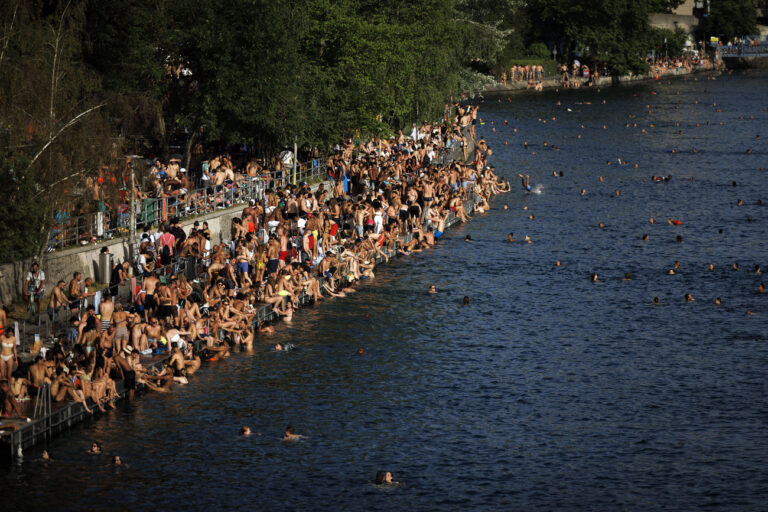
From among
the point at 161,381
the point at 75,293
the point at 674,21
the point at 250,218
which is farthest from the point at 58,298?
the point at 674,21

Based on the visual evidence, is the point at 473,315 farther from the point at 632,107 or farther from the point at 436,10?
the point at 632,107

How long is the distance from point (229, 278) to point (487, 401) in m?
10.5

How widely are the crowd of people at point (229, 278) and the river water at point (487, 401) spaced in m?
0.85

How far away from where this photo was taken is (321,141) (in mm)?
53281

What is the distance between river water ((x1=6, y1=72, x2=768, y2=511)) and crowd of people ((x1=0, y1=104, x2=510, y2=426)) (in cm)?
85

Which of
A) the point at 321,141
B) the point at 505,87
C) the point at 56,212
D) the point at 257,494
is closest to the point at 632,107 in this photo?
the point at 505,87

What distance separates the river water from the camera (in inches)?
1051

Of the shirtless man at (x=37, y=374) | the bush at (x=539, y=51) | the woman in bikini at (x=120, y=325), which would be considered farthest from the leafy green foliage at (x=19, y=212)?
the bush at (x=539, y=51)

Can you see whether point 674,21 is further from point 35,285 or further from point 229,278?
point 35,285

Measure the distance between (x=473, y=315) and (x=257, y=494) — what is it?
655 inches

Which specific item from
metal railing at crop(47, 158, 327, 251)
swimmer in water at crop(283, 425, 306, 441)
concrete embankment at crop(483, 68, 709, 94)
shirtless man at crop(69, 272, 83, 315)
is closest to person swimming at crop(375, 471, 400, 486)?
swimmer in water at crop(283, 425, 306, 441)

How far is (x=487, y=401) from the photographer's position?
107ft

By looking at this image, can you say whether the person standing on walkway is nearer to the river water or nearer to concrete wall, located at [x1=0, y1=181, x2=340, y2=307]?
concrete wall, located at [x1=0, y1=181, x2=340, y2=307]

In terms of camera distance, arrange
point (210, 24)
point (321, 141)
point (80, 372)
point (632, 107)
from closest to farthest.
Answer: point (80, 372) < point (210, 24) < point (321, 141) < point (632, 107)
